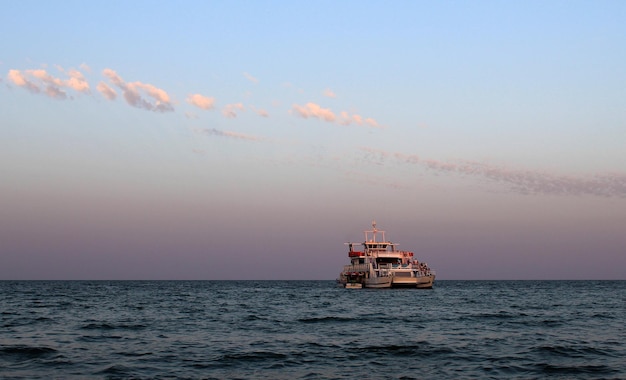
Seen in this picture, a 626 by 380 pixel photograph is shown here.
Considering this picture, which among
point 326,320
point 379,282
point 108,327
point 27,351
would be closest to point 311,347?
point 27,351

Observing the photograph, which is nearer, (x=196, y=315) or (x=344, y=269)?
(x=196, y=315)

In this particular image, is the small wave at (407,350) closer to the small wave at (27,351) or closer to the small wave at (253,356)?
the small wave at (253,356)

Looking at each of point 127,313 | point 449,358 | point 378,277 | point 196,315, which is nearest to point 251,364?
point 449,358

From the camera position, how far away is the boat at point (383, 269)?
3890 inches

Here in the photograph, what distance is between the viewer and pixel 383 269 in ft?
331

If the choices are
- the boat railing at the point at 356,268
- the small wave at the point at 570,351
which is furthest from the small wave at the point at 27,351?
the boat railing at the point at 356,268

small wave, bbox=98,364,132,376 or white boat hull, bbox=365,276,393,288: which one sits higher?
white boat hull, bbox=365,276,393,288

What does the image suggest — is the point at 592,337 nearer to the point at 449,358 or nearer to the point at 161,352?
the point at 449,358

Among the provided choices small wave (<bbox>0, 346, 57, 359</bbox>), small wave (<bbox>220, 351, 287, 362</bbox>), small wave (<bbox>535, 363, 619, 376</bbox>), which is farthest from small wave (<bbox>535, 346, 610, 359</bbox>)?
small wave (<bbox>0, 346, 57, 359</bbox>)

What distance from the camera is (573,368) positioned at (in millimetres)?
24281

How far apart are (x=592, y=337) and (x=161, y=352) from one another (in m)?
23.4

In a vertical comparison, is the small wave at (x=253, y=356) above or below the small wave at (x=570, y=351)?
above

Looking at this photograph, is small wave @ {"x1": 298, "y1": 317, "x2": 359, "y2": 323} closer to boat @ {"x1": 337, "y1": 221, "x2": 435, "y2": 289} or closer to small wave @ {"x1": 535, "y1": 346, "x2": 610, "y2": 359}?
small wave @ {"x1": 535, "y1": 346, "x2": 610, "y2": 359}

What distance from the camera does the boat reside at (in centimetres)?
9881
